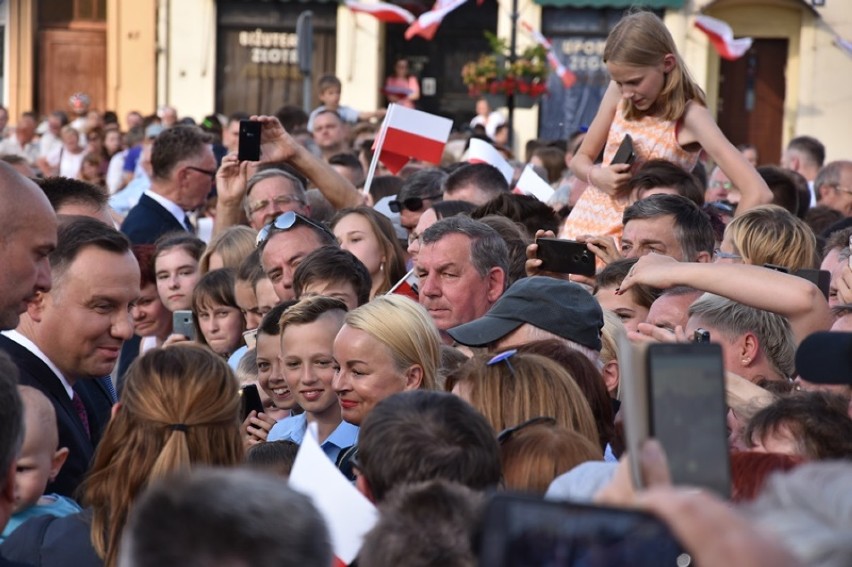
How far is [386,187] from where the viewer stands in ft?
33.9

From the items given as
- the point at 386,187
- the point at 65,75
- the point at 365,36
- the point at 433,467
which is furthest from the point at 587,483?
the point at 65,75

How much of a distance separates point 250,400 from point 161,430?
1.79 metres

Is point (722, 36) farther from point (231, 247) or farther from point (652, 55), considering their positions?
point (652, 55)

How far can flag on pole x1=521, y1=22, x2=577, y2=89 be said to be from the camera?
79.4 ft

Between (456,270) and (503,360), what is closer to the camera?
(503,360)

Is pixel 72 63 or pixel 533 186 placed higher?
pixel 72 63

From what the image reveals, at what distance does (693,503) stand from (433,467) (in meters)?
1.39

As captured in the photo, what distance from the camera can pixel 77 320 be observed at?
5.08 metres

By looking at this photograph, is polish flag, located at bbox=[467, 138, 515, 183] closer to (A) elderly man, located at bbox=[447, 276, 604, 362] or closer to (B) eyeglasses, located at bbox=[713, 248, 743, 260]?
(B) eyeglasses, located at bbox=[713, 248, 743, 260]

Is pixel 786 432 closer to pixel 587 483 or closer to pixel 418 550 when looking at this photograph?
pixel 587 483

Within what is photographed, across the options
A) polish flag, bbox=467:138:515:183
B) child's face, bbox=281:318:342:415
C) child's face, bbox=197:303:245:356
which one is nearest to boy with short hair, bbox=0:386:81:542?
child's face, bbox=281:318:342:415

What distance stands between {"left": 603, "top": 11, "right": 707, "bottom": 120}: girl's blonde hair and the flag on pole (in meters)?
16.7

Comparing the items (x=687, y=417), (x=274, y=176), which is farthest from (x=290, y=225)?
(x=687, y=417)

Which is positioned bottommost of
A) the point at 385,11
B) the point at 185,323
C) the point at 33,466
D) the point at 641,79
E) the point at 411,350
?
the point at 185,323
